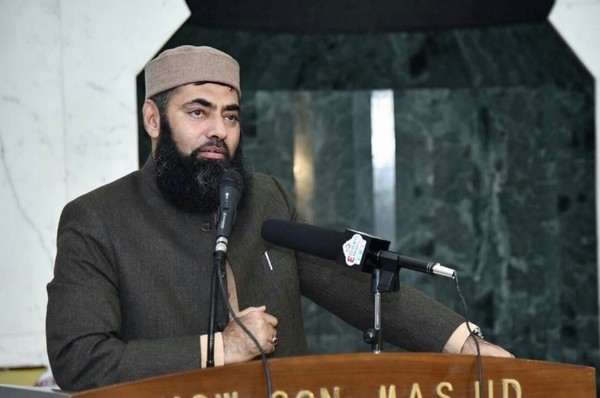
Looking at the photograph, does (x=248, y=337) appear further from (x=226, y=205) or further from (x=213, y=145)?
(x=213, y=145)

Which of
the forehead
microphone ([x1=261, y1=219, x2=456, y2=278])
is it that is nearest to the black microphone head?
microphone ([x1=261, y1=219, x2=456, y2=278])

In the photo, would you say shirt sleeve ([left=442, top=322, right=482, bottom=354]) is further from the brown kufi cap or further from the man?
the brown kufi cap

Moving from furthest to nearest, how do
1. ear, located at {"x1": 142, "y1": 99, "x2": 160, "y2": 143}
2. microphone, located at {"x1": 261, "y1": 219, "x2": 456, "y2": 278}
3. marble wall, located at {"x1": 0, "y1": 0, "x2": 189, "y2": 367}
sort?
marble wall, located at {"x1": 0, "y1": 0, "x2": 189, "y2": 367}
ear, located at {"x1": 142, "y1": 99, "x2": 160, "y2": 143}
microphone, located at {"x1": 261, "y1": 219, "x2": 456, "y2": 278}

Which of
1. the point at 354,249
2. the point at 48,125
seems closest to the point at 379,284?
the point at 354,249

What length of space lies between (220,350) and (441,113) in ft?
10.4

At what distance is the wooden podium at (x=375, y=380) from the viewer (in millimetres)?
2008

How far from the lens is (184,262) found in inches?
112

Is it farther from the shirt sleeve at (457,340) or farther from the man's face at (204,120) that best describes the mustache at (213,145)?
the shirt sleeve at (457,340)

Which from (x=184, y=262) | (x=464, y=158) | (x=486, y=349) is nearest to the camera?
(x=486, y=349)

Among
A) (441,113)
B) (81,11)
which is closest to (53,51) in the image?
(81,11)

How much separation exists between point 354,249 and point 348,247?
0.07 feet

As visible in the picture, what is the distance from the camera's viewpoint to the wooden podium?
201 cm

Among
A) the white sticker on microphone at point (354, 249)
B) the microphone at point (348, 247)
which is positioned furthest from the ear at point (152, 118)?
the white sticker on microphone at point (354, 249)

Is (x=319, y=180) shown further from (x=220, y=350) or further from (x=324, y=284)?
(x=220, y=350)
